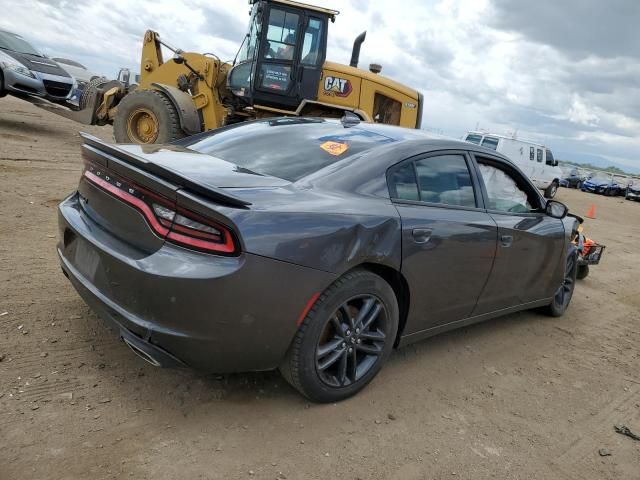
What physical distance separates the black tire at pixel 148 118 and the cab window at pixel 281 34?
2032 mm

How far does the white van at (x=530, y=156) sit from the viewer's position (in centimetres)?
1830

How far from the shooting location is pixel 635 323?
516 centimetres

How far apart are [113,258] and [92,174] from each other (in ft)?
2.19

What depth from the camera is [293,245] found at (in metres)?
2.38

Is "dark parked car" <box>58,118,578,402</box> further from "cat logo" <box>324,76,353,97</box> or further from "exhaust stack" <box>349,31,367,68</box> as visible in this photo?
"exhaust stack" <box>349,31,367,68</box>

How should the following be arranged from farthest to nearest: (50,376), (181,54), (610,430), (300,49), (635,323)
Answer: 1. (181,54)
2. (300,49)
3. (635,323)
4. (610,430)
5. (50,376)

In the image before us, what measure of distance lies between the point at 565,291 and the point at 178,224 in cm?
407

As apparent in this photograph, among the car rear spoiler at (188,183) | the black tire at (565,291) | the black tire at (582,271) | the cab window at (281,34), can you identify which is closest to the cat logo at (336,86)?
the cab window at (281,34)

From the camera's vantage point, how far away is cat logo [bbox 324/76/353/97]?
9.63m

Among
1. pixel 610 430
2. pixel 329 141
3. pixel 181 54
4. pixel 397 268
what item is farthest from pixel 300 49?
pixel 610 430

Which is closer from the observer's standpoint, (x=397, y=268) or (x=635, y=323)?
(x=397, y=268)

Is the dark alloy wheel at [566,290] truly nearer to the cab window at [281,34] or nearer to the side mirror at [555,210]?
the side mirror at [555,210]

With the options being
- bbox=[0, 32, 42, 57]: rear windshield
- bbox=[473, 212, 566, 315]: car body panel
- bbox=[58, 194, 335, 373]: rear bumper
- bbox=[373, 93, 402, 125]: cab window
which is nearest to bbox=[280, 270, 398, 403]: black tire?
bbox=[58, 194, 335, 373]: rear bumper

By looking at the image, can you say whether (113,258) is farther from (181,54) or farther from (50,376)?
(181,54)
